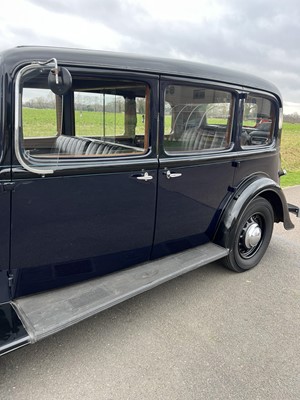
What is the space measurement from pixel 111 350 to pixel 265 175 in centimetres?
240

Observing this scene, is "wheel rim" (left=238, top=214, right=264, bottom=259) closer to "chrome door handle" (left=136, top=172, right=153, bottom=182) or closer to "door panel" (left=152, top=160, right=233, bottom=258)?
"door panel" (left=152, top=160, right=233, bottom=258)

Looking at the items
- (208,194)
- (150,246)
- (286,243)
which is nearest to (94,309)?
(150,246)

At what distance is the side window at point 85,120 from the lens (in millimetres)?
2031

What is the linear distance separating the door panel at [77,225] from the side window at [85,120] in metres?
0.19

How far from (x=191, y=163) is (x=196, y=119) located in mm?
495

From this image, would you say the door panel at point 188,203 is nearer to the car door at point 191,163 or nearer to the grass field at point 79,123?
the car door at point 191,163

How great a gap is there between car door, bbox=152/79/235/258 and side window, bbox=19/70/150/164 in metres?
0.25

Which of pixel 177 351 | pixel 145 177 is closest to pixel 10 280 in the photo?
pixel 145 177

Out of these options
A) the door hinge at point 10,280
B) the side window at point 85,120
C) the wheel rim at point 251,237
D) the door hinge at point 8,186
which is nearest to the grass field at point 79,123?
the side window at point 85,120

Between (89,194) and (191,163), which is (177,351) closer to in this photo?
(89,194)

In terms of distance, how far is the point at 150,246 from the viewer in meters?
2.69

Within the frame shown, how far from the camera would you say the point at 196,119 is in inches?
117

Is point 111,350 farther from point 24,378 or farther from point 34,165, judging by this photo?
point 34,165

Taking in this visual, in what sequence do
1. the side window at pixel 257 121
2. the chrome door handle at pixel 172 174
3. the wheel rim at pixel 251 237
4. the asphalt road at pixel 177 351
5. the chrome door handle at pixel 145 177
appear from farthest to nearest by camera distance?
1. the wheel rim at pixel 251 237
2. the side window at pixel 257 121
3. the chrome door handle at pixel 172 174
4. the chrome door handle at pixel 145 177
5. the asphalt road at pixel 177 351
